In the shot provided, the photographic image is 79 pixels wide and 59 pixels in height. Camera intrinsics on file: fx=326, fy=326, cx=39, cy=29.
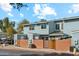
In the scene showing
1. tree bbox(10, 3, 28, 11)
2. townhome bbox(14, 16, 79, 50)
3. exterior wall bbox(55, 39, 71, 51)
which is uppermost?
tree bbox(10, 3, 28, 11)

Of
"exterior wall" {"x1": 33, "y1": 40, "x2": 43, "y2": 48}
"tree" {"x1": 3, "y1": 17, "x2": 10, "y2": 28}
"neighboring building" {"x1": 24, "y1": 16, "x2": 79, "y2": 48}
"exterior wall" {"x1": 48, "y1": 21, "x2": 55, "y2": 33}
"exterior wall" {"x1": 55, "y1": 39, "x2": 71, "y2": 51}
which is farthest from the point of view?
"exterior wall" {"x1": 48, "y1": 21, "x2": 55, "y2": 33}

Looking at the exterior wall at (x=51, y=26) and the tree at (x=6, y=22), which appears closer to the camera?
the tree at (x=6, y=22)

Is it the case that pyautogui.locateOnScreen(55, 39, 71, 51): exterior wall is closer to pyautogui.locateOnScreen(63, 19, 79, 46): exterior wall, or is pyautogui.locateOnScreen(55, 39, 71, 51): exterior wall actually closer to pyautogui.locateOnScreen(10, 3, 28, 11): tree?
pyautogui.locateOnScreen(63, 19, 79, 46): exterior wall

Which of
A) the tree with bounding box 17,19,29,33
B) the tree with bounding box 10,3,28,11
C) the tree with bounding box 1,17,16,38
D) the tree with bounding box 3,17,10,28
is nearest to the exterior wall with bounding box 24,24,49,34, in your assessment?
the tree with bounding box 17,19,29,33

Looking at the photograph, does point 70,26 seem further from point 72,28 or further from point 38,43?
point 38,43

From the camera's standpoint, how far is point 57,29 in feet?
50.5

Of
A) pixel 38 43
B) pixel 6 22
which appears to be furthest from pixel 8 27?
pixel 38 43

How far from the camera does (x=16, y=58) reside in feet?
45.4

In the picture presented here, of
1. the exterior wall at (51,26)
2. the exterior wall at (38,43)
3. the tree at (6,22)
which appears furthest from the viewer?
the exterior wall at (51,26)

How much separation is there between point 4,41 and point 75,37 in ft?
10.3

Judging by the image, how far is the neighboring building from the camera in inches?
571

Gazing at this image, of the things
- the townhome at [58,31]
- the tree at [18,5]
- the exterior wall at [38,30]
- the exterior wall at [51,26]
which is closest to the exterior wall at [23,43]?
the townhome at [58,31]

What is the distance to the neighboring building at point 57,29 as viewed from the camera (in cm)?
1451

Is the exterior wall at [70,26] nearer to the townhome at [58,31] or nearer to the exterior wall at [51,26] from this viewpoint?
the townhome at [58,31]
